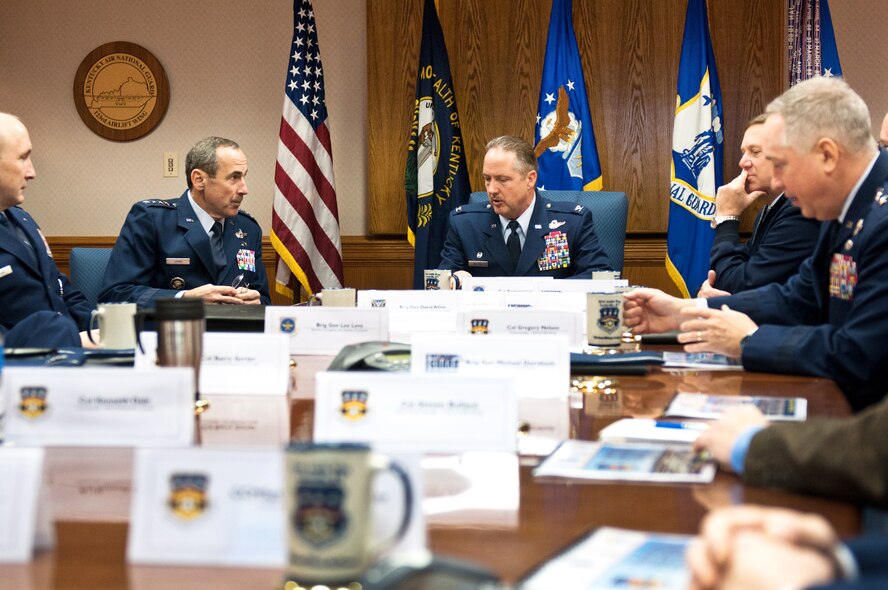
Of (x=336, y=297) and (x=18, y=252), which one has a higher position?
(x=18, y=252)

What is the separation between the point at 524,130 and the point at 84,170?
2.68 m

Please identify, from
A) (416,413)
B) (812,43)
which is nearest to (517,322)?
(416,413)

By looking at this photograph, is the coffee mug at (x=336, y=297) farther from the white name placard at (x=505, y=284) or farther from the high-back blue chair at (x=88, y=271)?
the high-back blue chair at (x=88, y=271)

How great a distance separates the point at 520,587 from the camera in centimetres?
80

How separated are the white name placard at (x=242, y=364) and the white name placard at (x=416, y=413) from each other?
20.4 inches

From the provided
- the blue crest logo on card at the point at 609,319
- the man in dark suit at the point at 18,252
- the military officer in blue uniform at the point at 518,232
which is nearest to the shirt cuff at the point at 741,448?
the blue crest logo on card at the point at 609,319

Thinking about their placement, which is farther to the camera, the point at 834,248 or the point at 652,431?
the point at 834,248

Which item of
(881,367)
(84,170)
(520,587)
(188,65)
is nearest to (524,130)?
(188,65)

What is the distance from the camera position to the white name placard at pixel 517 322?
85.7 inches

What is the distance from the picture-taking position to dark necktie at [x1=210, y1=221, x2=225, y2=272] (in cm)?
412

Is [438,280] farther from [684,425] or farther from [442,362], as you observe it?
[684,425]

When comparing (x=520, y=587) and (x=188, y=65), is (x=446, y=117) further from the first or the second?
(x=520, y=587)

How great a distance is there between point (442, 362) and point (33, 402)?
655 mm

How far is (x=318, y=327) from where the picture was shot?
7.62 feet
